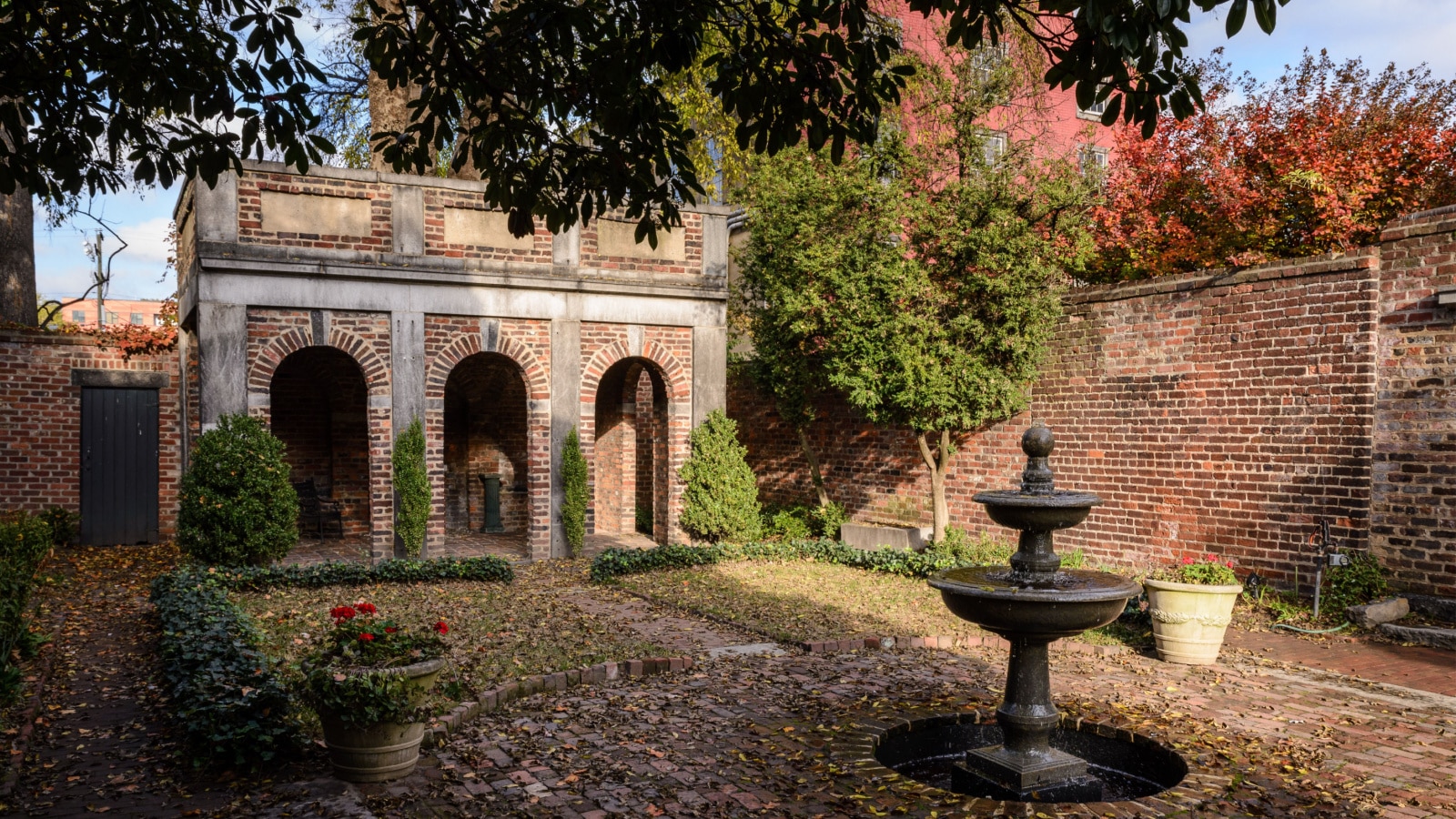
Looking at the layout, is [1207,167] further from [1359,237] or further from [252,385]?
[252,385]

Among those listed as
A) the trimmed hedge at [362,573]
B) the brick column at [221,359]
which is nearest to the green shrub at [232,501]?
the trimmed hedge at [362,573]

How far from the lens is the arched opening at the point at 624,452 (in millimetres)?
18109

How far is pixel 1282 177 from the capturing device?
49.3 ft

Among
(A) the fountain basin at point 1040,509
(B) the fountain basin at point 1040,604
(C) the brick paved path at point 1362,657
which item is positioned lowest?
(C) the brick paved path at point 1362,657

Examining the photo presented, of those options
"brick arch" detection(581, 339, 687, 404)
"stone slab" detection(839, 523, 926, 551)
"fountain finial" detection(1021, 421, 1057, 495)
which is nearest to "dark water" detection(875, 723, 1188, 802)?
"fountain finial" detection(1021, 421, 1057, 495)

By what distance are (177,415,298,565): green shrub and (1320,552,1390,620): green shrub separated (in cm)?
1141

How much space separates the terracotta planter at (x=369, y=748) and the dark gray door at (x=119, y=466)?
12.1m

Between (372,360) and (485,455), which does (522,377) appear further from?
(485,455)

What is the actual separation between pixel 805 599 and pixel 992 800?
5.87 m

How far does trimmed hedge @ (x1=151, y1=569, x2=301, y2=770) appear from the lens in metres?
5.68

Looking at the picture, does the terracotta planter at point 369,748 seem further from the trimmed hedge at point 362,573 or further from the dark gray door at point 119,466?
the dark gray door at point 119,466

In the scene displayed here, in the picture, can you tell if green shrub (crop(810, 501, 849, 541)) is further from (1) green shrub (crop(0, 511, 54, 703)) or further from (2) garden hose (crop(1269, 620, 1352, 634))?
(1) green shrub (crop(0, 511, 54, 703))

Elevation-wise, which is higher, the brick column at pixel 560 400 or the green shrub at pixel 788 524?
A: the brick column at pixel 560 400

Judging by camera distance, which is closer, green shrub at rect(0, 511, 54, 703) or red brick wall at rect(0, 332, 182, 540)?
green shrub at rect(0, 511, 54, 703)
